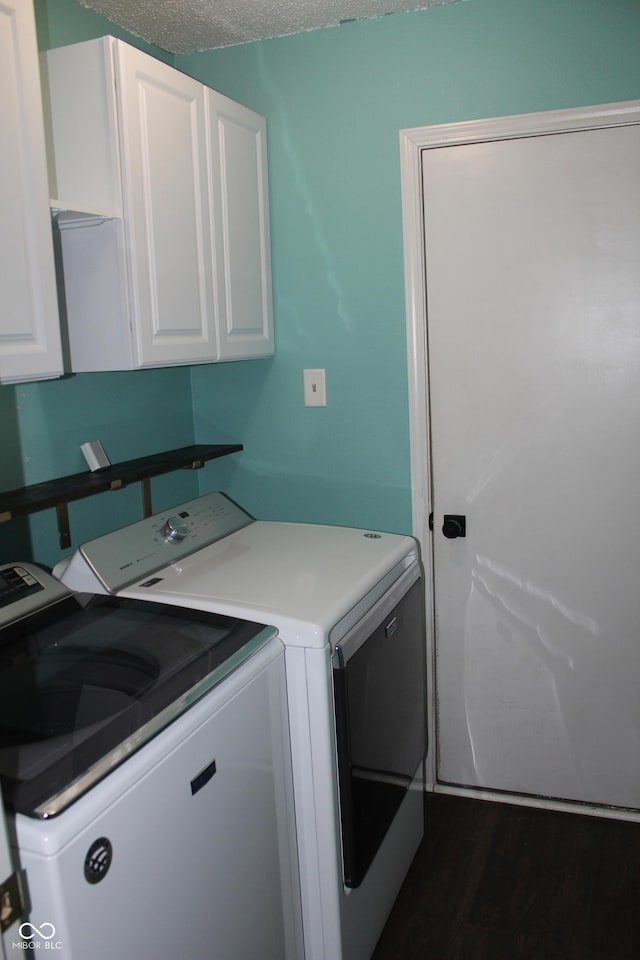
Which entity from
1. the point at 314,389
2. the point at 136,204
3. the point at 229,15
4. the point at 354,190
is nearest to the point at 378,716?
the point at 314,389

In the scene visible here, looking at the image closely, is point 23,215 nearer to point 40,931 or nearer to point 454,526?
point 40,931

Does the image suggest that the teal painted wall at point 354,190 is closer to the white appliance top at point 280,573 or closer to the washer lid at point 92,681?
the white appliance top at point 280,573

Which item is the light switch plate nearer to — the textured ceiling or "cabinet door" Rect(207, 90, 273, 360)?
"cabinet door" Rect(207, 90, 273, 360)

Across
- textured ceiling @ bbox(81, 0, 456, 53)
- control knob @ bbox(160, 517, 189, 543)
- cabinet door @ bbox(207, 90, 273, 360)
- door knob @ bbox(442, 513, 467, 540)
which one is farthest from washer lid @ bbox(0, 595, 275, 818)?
textured ceiling @ bbox(81, 0, 456, 53)

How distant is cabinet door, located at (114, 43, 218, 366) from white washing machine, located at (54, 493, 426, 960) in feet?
1.64

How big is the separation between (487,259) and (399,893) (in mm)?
1809

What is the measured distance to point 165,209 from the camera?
6.13ft

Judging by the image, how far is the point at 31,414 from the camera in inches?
76.0

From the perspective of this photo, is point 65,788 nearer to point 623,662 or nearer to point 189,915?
point 189,915

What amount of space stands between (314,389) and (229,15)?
1082 millimetres

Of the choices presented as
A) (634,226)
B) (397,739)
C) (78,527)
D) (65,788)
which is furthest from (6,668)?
(634,226)

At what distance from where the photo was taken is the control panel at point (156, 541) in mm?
1795

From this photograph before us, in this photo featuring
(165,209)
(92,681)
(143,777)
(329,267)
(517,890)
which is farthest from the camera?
(329,267)

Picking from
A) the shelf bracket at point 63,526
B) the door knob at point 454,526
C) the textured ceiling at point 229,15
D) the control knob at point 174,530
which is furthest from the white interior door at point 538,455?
the shelf bracket at point 63,526
